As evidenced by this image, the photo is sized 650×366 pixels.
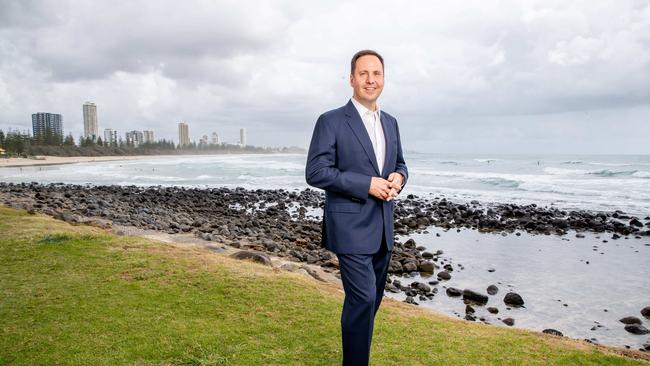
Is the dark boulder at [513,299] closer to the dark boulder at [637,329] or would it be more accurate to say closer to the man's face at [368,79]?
the dark boulder at [637,329]

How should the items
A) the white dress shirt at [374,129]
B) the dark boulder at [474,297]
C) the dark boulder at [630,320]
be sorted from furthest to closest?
the dark boulder at [474,297] → the dark boulder at [630,320] → the white dress shirt at [374,129]

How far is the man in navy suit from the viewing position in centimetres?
274

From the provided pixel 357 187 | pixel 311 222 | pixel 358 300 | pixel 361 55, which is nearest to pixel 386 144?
pixel 357 187

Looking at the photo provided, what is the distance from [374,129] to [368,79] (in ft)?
1.17

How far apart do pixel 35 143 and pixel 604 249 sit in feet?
415

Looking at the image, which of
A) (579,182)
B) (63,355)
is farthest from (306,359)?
(579,182)

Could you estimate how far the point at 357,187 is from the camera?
2666 millimetres

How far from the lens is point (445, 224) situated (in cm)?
1941

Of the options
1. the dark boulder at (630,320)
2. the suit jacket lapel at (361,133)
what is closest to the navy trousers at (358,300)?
the suit jacket lapel at (361,133)

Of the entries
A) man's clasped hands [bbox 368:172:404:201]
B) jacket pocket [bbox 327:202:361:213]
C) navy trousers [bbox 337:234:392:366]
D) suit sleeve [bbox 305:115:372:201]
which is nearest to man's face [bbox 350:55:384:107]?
suit sleeve [bbox 305:115:372:201]

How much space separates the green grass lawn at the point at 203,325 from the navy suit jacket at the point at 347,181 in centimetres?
154

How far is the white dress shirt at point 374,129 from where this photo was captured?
9.70 feet

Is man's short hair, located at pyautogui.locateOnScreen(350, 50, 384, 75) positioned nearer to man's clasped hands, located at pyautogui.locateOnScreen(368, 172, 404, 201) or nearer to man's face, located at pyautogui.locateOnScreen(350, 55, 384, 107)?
man's face, located at pyautogui.locateOnScreen(350, 55, 384, 107)

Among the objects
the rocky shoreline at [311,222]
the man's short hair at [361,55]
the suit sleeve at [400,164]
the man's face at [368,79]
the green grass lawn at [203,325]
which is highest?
the man's short hair at [361,55]
